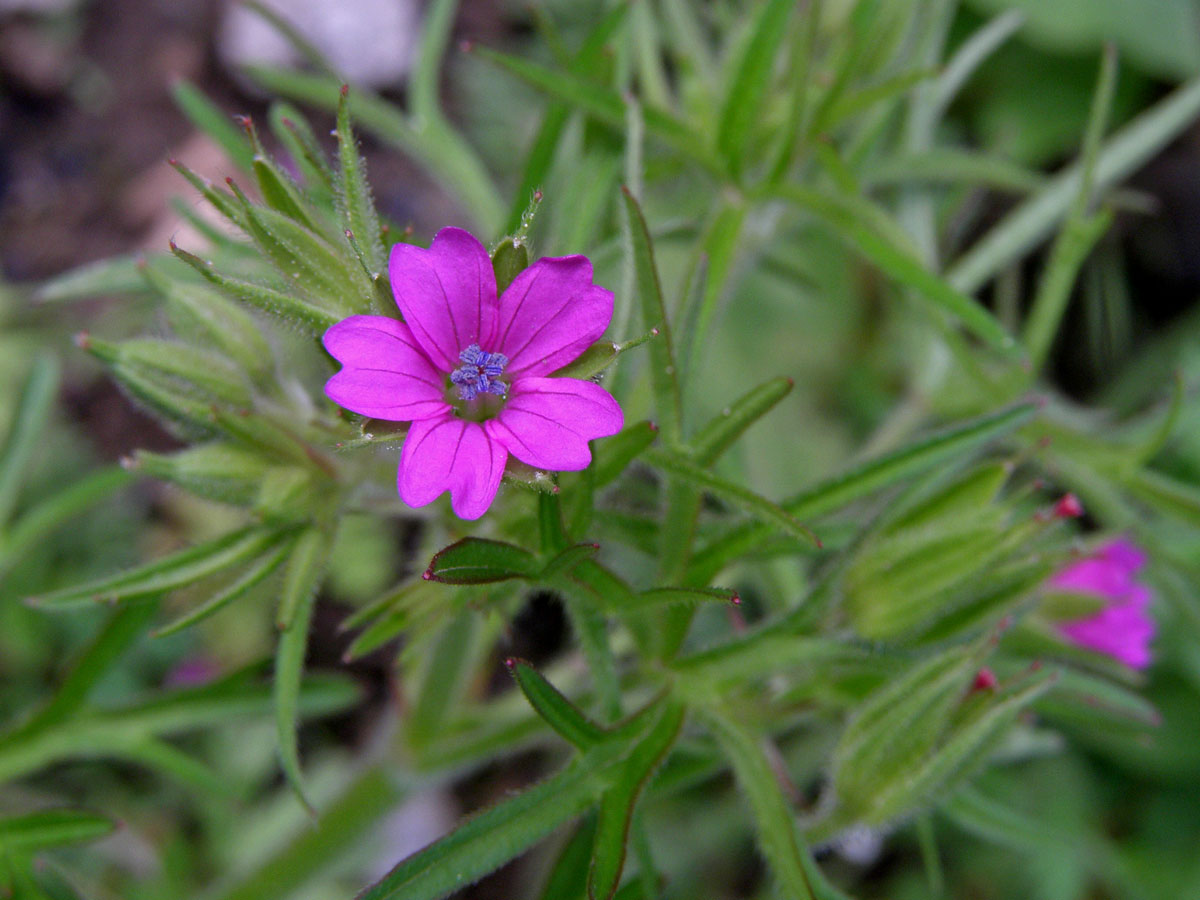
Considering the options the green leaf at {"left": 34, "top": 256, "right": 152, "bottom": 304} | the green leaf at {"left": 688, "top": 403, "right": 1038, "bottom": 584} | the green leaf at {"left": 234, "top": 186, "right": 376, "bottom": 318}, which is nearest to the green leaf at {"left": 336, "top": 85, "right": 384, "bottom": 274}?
the green leaf at {"left": 234, "top": 186, "right": 376, "bottom": 318}

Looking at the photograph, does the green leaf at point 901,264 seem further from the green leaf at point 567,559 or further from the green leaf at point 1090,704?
the green leaf at point 567,559

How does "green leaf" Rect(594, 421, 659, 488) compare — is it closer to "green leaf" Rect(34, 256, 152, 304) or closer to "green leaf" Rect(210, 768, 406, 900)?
"green leaf" Rect(34, 256, 152, 304)

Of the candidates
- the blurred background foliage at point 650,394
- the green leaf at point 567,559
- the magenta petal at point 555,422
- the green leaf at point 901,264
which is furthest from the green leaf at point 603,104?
the green leaf at point 567,559

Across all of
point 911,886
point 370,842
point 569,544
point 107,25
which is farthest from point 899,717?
point 107,25

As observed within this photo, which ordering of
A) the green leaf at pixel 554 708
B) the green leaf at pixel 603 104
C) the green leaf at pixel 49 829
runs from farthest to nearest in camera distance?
the green leaf at pixel 603 104 → the green leaf at pixel 49 829 → the green leaf at pixel 554 708

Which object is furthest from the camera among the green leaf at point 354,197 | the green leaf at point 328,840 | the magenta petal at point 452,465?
the green leaf at point 328,840

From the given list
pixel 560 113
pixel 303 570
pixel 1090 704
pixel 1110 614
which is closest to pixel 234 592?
pixel 303 570
